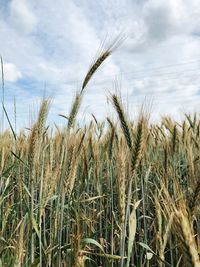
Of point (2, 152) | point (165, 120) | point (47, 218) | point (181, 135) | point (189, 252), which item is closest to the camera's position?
point (189, 252)

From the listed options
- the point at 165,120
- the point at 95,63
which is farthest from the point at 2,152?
the point at 165,120

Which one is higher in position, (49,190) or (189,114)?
(189,114)

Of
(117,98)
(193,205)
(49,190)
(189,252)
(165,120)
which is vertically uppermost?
(165,120)

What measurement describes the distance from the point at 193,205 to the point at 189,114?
11.4ft

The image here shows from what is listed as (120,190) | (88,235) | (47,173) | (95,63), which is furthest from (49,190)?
(88,235)

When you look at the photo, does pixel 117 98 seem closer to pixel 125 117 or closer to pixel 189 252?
pixel 125 117

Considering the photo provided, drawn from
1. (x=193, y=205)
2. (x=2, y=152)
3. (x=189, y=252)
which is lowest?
(x=189, y=252)

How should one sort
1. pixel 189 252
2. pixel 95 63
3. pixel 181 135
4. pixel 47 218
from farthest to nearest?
pixel 181 135
pixel 47 218
pixel 95 63
pixel 189 252

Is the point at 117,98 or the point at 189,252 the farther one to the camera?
the point at 117,98

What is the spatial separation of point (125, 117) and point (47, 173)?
0.59 meters

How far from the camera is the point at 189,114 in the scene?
4734mm

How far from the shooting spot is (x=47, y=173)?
2.14 metres

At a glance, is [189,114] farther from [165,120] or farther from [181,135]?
[181,135]

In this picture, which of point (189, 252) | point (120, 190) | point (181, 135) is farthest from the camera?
point (181, 135)
